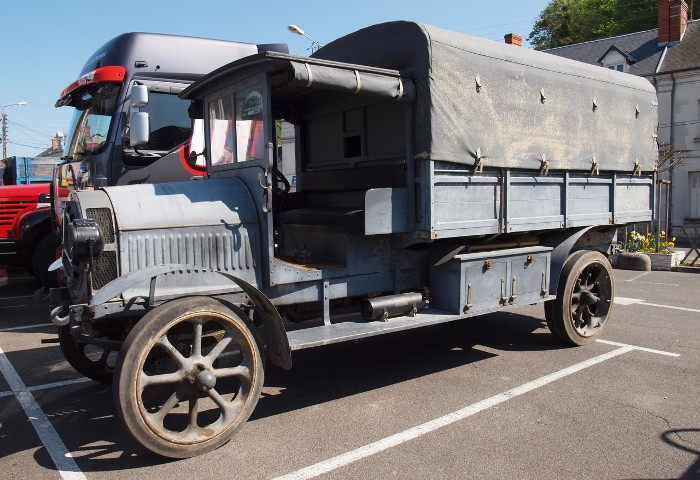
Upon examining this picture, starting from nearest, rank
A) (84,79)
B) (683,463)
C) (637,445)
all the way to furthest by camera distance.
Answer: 1. (683,463)
2. (637,445)
3. (84,79)

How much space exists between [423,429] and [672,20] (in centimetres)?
2794

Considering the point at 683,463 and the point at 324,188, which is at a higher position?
the point at 324,188

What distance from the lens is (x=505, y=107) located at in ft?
18.0

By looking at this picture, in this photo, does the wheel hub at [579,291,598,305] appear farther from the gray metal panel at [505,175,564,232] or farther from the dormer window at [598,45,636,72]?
the dormer window at [598,45,636,72]

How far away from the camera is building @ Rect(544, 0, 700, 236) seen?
2414 cm

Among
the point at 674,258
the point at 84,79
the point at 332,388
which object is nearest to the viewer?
the point at 332,388

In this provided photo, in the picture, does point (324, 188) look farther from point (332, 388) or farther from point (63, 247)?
point (63, 247)

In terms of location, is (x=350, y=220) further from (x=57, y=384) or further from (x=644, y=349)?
(x=644, y=349)

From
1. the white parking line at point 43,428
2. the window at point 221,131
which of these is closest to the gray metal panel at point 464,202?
the window at point 221,131

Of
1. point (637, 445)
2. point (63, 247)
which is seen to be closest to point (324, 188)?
point (63, 247)

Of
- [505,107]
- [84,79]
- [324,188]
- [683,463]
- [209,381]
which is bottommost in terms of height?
[683,463]

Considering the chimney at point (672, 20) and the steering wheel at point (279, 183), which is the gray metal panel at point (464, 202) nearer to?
the steering wheel at point (279, 183)

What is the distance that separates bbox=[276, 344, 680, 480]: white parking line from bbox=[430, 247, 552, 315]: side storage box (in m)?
0.75

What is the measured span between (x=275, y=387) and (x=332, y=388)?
50cm
